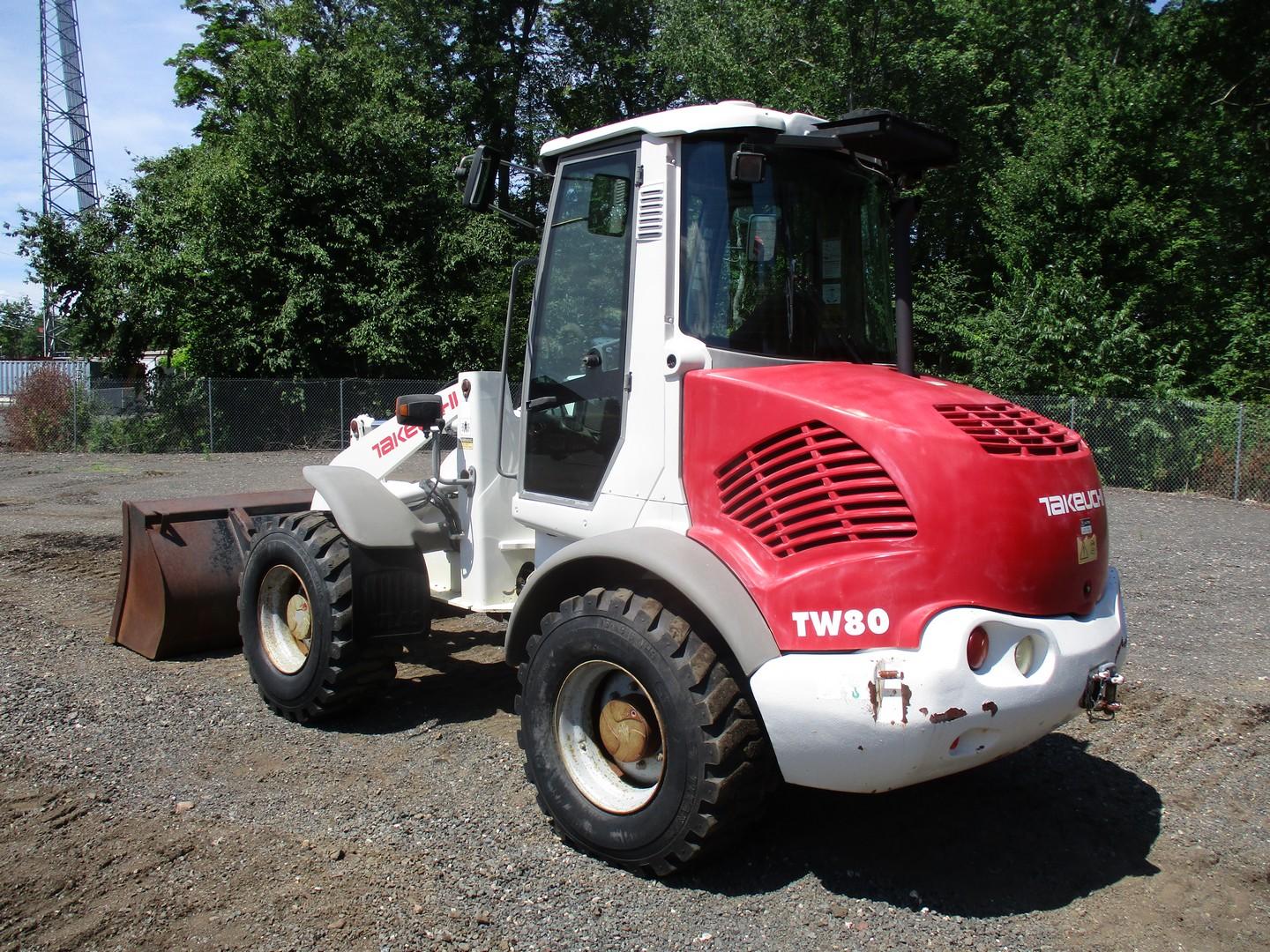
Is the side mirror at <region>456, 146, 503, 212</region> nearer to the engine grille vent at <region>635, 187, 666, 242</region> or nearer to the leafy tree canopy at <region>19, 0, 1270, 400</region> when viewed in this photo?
the engine grille vent at <region>635, 187, 666, 242</region>

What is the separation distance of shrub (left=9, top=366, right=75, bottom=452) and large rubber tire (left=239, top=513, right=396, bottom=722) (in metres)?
19.0

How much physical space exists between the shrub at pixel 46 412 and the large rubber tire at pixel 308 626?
62.2 feet

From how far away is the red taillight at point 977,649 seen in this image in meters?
3.14

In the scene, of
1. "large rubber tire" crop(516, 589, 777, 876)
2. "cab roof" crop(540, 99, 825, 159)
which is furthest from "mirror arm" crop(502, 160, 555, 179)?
"large rubber tire" crop(516, 589, 777, 876)

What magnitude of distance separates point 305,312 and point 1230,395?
702 inches

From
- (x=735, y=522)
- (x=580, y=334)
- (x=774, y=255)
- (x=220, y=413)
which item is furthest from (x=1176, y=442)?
(x=220, y=413)

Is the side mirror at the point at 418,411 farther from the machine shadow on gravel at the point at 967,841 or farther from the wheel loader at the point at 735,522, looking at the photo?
the machine shadow on gravel at the point at 967,841

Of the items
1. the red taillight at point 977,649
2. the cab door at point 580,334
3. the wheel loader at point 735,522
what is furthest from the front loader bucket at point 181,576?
the red taillight at point 977,649

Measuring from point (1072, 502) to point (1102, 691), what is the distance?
2.14 ft

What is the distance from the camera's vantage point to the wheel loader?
3189 millimetres

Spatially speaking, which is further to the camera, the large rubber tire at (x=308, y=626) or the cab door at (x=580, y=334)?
the large rubber tire at (x=308, y=626)

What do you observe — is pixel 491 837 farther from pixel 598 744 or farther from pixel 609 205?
pixel 609 205

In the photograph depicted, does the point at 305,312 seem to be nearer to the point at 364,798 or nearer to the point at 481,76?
the point at 481,76

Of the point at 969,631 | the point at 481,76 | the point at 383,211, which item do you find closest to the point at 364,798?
the point at 969,631
